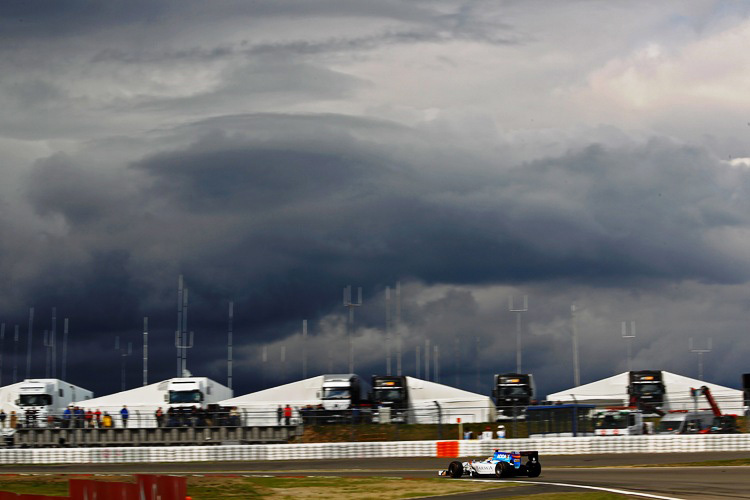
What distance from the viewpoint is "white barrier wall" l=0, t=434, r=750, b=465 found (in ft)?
135

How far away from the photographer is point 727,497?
23.1 metres

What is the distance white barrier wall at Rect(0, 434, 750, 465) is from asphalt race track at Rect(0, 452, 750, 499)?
0.88 m

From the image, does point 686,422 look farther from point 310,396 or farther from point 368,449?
point 310,396

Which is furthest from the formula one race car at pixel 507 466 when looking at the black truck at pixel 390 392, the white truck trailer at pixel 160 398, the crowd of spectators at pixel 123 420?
the black truck at pixel 390 392

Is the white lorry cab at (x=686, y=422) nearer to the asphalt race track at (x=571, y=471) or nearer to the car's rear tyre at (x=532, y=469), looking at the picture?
the asphalt race track at (x=571, y=471)

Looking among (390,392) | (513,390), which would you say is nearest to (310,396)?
(390,392)

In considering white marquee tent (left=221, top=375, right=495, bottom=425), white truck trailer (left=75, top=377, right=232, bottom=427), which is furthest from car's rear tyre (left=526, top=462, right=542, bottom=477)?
white marquee tent (left=221, top=375, right=495, bottom=425)

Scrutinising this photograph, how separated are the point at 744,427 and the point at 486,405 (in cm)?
1524

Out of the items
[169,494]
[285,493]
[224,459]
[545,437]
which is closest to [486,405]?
[545,437]

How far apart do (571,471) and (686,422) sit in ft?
35.2

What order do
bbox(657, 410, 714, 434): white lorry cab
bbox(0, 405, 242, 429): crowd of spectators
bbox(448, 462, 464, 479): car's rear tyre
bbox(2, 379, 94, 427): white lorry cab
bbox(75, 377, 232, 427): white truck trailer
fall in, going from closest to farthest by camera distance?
1. bbox(448, 462, 464, 479): car's rear tyre
2. bbox(657, 410, 714, 434): white lorry cab
3. bbox(0, 405, 242, 429): crowd of spectators
4. bbox(75, 377, 232, 427): white truck trailer
5. bbox(2, 379, 94, 427): white lorry cab

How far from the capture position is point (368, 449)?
45406 millimetres

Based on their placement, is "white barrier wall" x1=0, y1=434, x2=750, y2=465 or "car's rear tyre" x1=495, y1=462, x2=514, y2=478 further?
"white barrier wall" x1=0, y1=434, x2=750, y2=465

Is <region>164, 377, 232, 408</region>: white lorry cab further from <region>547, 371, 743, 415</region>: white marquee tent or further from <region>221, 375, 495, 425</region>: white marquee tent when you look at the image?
<region>547, 371, 743, 415</region>: white marquee tent
